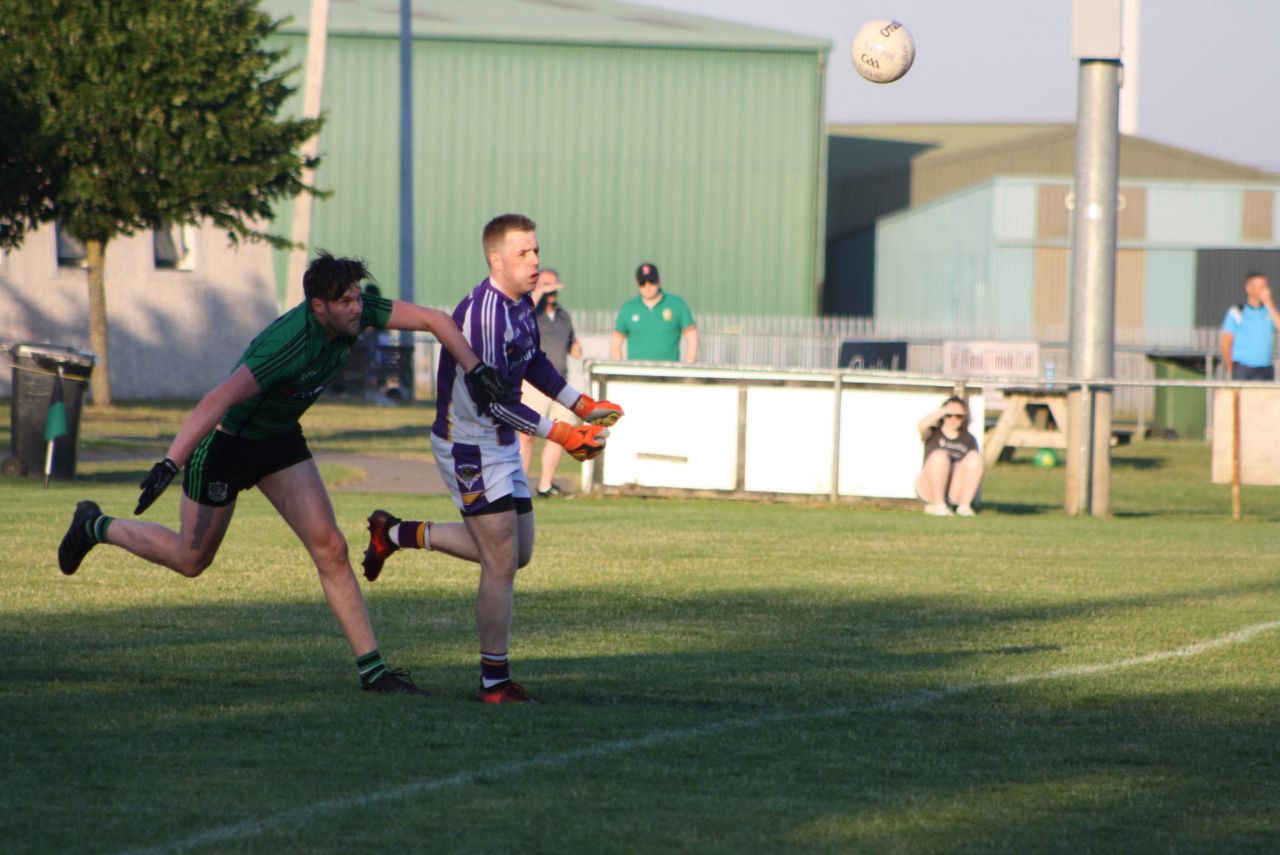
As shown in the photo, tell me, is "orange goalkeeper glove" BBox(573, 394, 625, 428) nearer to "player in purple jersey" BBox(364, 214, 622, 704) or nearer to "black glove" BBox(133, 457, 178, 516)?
"player in purple jersey" BBox(364, 214, 622, 704)

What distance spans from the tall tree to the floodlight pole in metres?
14.5

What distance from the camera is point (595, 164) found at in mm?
48469

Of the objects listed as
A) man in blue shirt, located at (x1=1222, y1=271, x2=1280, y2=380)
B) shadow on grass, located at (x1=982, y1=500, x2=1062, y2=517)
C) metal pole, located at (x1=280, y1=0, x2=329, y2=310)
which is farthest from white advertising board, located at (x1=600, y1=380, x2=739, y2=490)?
metal pole, located at (x1=280, y1=0, x2=329, y2=310)

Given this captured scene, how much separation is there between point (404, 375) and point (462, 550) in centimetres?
3139

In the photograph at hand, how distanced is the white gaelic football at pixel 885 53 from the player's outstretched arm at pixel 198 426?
927cm

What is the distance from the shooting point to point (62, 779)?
18.4 feet

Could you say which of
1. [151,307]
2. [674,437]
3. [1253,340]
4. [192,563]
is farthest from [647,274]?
[151,307]

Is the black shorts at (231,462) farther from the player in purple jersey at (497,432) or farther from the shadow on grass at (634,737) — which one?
the shadow on grass at (634,737)

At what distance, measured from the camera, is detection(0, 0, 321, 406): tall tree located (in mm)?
27531

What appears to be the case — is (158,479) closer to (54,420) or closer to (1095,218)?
(54,420)

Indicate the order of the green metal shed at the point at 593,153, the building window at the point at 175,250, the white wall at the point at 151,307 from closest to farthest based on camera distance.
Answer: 1. the white wall at the point at 151,307
2. the building window at the point at 175,250
3. the green metal shed at the point at 593,153

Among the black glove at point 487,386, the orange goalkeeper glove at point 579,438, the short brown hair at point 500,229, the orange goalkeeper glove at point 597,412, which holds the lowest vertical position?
the orange goalkeeper glove at point 579,438

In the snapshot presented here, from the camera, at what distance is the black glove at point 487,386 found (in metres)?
6.70

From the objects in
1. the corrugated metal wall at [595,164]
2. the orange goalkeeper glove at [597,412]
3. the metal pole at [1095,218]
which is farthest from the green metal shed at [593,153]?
the orange goalkeeper glove at [597,412]
